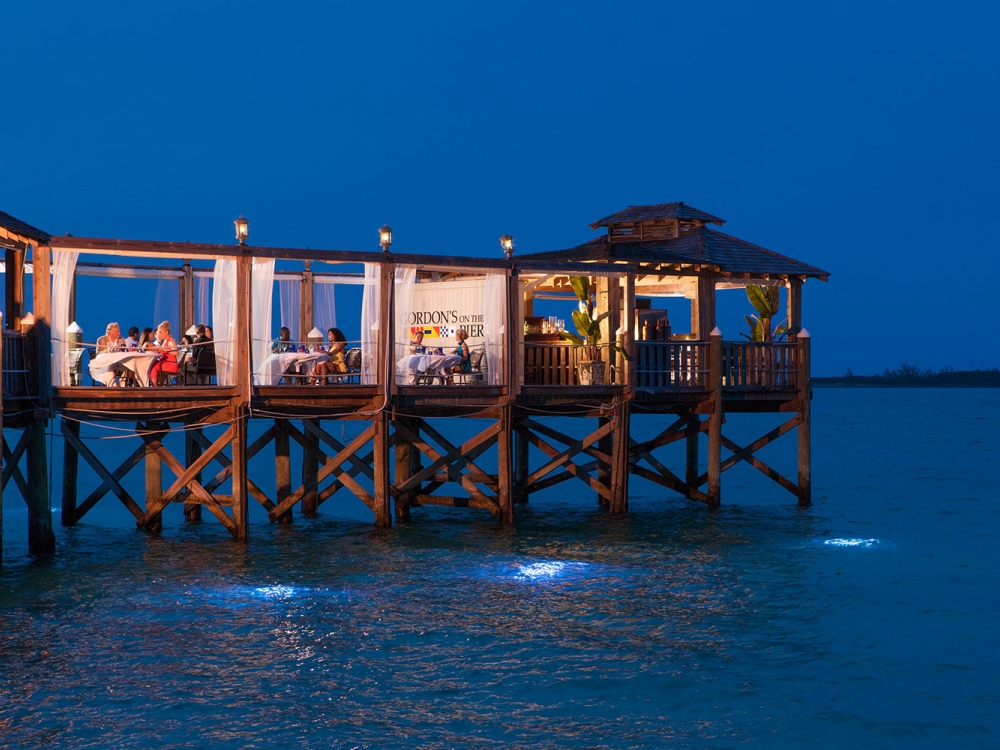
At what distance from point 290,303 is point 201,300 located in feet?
5.75

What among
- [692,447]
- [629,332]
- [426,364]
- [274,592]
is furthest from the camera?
[692,447]

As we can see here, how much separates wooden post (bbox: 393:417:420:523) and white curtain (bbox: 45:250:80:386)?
274 inches

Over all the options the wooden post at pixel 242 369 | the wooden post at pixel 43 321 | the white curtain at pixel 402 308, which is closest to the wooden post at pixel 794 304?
the white curtain at pixel 402 308

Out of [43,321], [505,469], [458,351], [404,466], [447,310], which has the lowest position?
[404,466]

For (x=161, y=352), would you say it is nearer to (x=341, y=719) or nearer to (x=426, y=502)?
(x=426, y=502)

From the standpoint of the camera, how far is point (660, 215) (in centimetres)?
2717

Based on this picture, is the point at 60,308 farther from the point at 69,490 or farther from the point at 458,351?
the point at 458,351

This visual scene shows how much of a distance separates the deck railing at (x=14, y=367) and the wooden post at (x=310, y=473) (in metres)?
6.49

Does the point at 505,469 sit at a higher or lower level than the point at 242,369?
lower

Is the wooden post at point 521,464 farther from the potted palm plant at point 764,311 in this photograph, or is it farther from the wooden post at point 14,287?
the wooden post at point 14,287

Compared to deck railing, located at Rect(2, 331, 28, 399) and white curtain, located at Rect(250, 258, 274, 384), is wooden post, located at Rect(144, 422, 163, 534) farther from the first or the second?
deck railing, located at Rect(2, 331, 28, 399)

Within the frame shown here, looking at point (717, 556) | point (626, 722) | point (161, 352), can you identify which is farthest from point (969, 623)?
point (161, 352)

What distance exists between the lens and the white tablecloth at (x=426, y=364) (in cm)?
2252

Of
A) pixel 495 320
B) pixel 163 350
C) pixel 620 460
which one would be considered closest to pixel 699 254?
pixel 620 460
